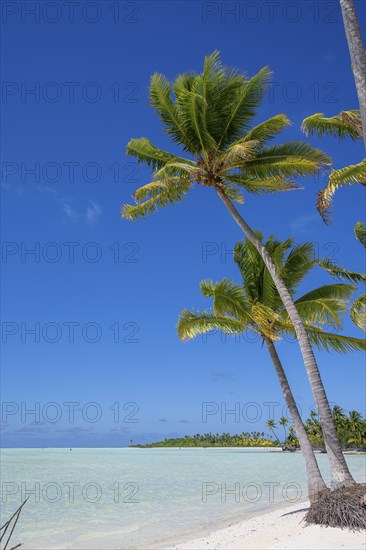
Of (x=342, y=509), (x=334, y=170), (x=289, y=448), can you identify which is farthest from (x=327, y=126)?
(x=289, y=448)

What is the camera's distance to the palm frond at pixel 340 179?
1070cm

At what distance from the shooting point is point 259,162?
14023 mm

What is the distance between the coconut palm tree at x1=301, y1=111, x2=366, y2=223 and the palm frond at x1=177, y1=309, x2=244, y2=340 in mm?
5130

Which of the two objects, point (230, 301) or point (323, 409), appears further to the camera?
point (230, 301)

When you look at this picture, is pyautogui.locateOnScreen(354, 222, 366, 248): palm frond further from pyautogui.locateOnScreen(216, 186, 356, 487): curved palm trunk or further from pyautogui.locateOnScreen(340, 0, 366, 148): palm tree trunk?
pyautogui.locateOnScreen(340, 0, 366, 148): palm tree trunk

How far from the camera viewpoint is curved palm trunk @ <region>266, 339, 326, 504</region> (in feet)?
38.3

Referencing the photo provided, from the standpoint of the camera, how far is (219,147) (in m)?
14.6

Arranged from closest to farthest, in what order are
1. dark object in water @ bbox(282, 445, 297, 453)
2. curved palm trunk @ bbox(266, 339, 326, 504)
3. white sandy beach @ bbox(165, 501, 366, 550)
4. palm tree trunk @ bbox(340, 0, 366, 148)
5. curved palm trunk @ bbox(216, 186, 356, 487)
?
palm tree trunk @ bbox(340, 0, 366, 148)
white sandy beach @ bbox(165, 501, 366, 550)
curved palm trunk @ bbox(216, 186, 356, 487)
curved palm trunk @ bbox(266, 339, 326, 504)
dark object in water @ bbox(282, 445, 297, 453)

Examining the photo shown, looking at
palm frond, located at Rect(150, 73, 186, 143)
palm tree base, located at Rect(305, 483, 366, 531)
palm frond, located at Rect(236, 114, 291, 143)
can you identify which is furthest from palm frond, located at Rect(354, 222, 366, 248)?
palm tree base, located at Rect(305, 483, 366, 531)

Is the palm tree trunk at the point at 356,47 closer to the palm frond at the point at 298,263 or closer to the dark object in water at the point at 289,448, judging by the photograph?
the palm frond at the point at 298,263

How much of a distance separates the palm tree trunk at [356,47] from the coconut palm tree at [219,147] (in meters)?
5.38

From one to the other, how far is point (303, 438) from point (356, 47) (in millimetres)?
9344

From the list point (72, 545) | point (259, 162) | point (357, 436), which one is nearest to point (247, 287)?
point (259, 162)

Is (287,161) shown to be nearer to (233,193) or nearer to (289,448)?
(233,193)
